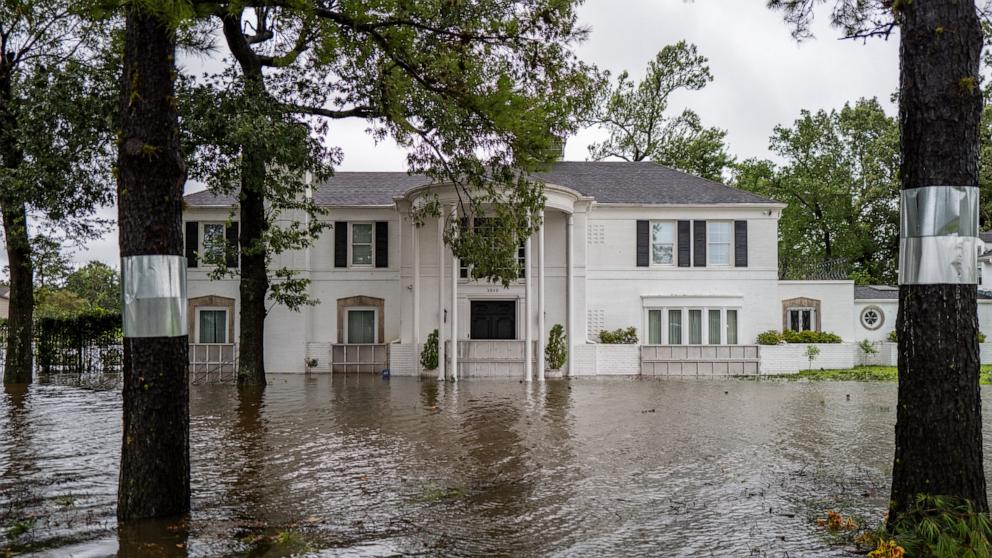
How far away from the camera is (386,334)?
22609 mm

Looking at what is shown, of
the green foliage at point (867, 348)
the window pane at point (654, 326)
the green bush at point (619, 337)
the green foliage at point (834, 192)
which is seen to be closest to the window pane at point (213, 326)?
the green bush at point (619, 337)

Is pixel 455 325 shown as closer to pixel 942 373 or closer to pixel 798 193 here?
pixel 942 373

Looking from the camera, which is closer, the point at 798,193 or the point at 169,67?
the point at 169,67

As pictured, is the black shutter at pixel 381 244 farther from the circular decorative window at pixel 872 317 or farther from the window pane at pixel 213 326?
the circular decorative window at pixel 872 317

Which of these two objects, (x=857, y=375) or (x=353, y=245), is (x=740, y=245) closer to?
(x=857, y=375)

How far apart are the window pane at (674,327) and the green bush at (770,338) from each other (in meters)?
2.43

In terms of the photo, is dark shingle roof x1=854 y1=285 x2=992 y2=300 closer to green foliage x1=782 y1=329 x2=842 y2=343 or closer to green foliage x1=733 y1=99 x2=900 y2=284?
green foliage x1=782 y1=329 x2=842 y2=343

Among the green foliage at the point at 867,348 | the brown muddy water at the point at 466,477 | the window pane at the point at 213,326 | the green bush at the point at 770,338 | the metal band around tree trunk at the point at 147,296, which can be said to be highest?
the metal band around tree trunk at the point at 147,296

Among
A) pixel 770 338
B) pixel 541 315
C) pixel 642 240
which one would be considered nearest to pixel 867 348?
pixel 770 338

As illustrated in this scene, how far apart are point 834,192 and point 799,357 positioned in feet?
55.5

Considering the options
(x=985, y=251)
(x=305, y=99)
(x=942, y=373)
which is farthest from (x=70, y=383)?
(x=985, y=251)

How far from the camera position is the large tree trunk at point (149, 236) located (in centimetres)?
537

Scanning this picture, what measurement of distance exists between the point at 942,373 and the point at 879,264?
36.1m

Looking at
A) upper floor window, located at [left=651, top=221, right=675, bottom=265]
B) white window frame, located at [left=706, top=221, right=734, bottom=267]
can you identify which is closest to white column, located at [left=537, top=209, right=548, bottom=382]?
upper floor window, located at [left=651, top=221, right=675, bottom=265]
